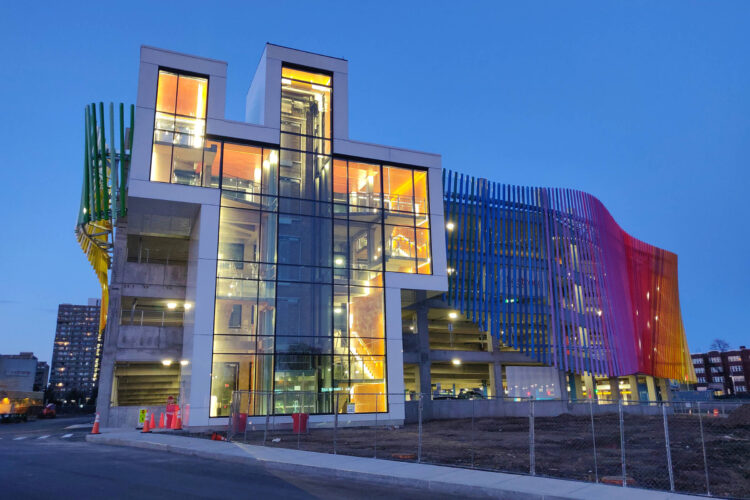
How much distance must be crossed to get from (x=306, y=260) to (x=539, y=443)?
52.7 feet

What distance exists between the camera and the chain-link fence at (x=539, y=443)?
42.0 ft

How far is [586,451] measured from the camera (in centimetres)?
1786

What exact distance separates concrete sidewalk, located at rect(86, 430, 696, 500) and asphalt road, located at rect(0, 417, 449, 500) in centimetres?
49

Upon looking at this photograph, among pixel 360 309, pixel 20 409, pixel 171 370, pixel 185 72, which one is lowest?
pixel 20 409

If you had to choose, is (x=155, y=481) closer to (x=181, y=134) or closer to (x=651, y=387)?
(x=181, y=134)

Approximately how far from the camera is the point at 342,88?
35094 millimetres

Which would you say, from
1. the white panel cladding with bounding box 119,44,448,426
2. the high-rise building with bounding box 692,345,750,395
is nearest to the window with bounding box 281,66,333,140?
the white panel cladding with bounding box 119,44,448,426

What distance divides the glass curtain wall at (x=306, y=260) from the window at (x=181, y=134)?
63 centimetres

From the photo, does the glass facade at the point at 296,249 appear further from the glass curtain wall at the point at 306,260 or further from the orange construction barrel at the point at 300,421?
the orange construction barrel at the point at 300,421

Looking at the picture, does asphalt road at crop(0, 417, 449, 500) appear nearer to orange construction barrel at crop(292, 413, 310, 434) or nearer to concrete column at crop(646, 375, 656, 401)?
orange construction barrel at crop(292, 413, 310, 434)

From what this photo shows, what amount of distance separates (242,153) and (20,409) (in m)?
42.8

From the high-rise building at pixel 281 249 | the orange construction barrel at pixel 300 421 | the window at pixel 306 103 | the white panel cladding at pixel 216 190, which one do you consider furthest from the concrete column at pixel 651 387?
the orange construction barrel at pixel 300 421

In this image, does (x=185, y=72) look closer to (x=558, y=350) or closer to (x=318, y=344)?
(x=318, y=344)

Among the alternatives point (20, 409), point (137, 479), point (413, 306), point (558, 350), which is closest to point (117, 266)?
point (413, 306)
